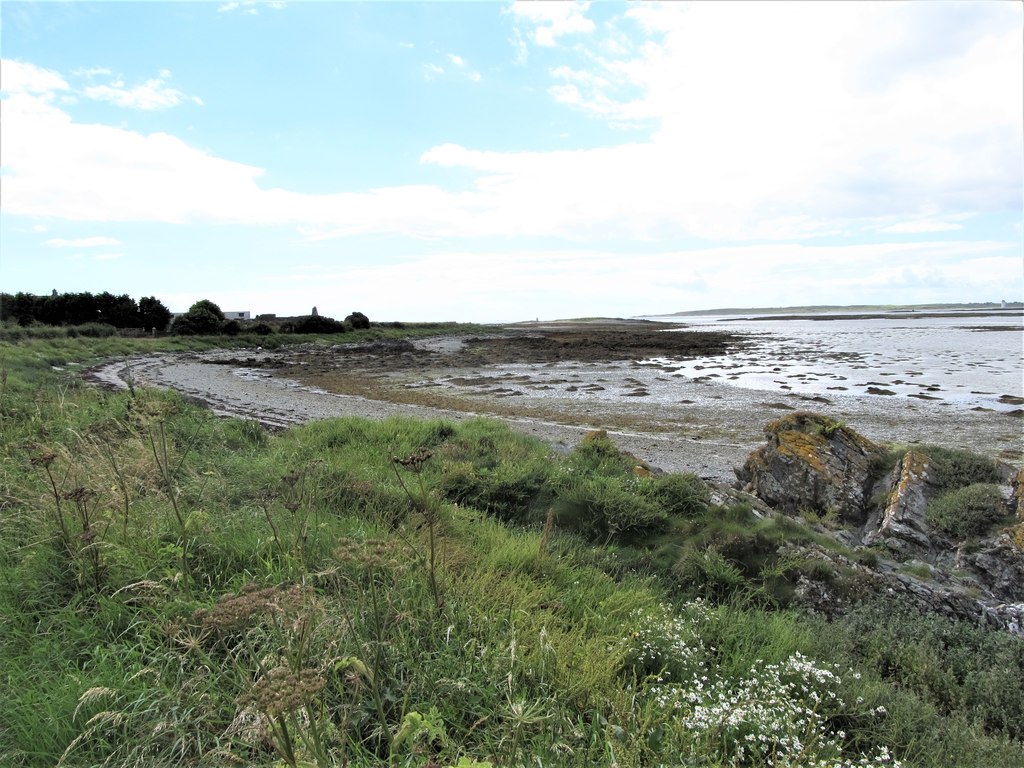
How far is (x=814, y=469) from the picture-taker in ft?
25.6

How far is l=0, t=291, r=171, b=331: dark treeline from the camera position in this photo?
2000 inches

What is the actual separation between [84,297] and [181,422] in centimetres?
5548

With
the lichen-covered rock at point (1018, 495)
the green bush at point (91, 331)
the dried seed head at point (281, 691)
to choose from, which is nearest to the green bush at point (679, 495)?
the lichen-covered rock at point (1018, 495)

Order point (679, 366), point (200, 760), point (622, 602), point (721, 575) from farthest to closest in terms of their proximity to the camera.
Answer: point (679, 366), point (721, 575), point (622, 602), point (200, 760)

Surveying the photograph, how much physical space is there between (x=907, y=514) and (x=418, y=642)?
624 centimetres

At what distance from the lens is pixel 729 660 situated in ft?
11.6

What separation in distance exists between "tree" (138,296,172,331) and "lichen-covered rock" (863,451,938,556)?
59.4 metres

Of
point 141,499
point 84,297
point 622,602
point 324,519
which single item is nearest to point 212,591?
point 324,519

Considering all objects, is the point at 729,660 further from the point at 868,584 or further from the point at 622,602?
the point at 868,584

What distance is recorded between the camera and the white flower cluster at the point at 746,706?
2.59 m

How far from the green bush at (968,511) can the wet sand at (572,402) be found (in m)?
3.45

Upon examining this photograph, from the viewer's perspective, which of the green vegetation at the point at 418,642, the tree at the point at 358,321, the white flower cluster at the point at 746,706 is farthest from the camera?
the tree at the point at 358,321

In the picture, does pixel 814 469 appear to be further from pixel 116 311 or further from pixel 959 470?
pixel 116 311

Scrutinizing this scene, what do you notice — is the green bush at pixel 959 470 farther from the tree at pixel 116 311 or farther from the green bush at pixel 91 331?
the tree at pixel 116 311
